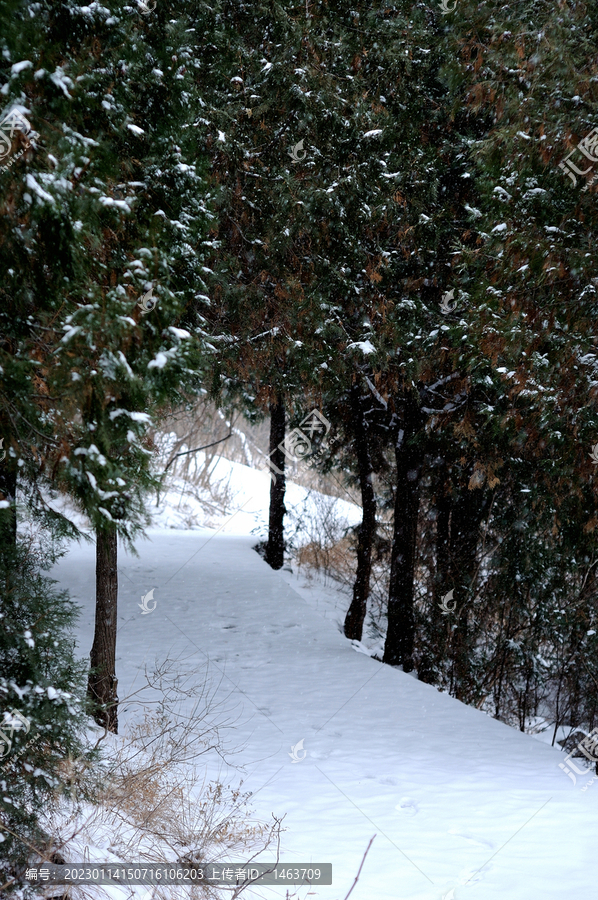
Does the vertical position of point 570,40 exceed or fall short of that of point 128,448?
it exceeds it

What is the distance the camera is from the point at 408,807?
16.9 feet

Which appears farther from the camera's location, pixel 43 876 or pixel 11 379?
pixel 43 876

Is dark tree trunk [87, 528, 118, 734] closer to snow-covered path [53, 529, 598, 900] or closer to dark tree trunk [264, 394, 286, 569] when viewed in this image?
snow-covered path [53, 529, 598, 900]

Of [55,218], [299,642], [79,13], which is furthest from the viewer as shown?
[299,642]

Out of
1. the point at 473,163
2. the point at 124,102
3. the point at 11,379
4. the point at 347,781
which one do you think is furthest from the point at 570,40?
the point at 347,781

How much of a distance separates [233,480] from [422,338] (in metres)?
15.8

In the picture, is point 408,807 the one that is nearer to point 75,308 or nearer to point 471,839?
point 471,839

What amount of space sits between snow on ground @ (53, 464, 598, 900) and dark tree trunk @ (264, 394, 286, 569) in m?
0.73

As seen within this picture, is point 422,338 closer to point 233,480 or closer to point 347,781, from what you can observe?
point 347,781

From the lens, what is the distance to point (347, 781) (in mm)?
5621

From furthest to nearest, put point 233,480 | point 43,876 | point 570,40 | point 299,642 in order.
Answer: point 233,480 < point 299,642 < point 570,40 < point 43,876

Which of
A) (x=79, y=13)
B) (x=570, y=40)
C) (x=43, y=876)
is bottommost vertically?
(x=43, y=876)

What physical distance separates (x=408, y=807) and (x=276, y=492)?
7.31 m

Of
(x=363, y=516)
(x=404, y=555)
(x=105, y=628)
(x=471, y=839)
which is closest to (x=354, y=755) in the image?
(x=471, y=839)
